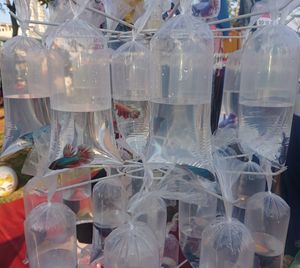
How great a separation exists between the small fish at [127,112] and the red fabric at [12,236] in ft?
2.84

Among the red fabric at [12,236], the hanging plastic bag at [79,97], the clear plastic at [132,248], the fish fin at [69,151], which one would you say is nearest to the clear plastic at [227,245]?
the clear plastic at [132,248]

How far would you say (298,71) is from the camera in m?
0.76

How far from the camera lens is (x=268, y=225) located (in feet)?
4.12

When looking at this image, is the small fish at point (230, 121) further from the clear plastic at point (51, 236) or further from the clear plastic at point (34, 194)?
the clear plastic at point (34, 194)

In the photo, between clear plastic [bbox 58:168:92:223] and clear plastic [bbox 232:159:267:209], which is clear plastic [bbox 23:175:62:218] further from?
clear plastic [bbox 232:159:267:209]

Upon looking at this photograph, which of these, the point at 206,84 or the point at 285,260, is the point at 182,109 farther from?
the point at 285,260

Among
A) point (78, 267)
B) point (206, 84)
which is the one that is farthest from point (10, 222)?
point (206, 84)

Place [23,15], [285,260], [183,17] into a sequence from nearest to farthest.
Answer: [183,17]
[23,15]
[285,260]

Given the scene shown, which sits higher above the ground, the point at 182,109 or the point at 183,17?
the point at 183,17

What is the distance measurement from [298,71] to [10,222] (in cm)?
164

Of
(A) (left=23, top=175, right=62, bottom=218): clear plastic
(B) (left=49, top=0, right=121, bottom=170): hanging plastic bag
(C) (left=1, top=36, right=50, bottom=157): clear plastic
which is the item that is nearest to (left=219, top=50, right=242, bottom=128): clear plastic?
(B) (left=49, top=0, right=121, bottom=170): hanging plastic bag

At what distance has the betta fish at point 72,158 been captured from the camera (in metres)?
0.74

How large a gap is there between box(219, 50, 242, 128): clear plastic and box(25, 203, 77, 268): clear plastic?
26.0 inches

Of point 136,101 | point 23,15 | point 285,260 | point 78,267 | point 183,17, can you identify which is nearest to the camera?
point 183,17
